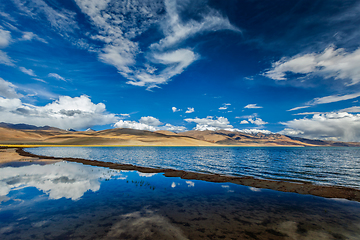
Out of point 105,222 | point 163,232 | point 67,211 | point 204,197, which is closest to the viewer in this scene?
point 163,232

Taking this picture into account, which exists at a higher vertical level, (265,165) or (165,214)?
(265,165)

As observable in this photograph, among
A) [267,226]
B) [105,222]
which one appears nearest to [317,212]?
[267,226]

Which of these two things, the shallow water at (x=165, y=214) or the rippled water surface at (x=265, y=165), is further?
the rippled water surface at (x=265, y=165)

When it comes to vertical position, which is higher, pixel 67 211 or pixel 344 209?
pixel 344 209

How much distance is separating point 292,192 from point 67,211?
61.7ft

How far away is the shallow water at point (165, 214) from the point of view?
767 centimetres

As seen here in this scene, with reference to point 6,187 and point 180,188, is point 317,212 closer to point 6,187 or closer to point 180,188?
point 180,188

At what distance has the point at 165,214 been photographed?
9.87 meters

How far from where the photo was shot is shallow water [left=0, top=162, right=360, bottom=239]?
767cm

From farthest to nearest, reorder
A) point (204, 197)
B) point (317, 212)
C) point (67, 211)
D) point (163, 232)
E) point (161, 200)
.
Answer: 1. point (204, 197)
2. point (161, 200)
3. point (317, 212)
4. point (67, 211)
5. point (163, 232)

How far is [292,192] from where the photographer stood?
1569 cm

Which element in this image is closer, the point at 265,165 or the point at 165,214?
the point at 165,214

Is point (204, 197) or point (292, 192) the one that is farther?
point (292, 192)

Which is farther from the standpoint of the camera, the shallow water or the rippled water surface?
the rippled water surface
